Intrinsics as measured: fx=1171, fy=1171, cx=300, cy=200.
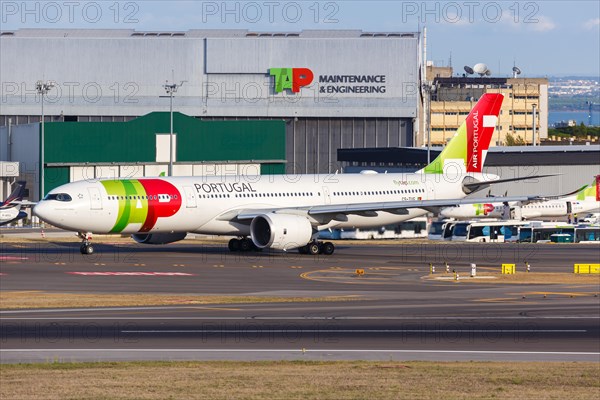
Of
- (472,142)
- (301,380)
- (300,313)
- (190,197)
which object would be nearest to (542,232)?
(472,142)

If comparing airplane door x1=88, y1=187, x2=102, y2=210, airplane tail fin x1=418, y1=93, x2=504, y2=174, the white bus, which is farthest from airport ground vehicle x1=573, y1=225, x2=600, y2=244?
airplane door x1=88, y1=187, x2=102, y2=210

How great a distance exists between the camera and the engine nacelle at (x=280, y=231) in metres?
64.1

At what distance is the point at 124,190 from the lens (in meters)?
63.8

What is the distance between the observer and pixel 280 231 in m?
64.1

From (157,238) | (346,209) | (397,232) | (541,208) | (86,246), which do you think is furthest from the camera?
(541,208)

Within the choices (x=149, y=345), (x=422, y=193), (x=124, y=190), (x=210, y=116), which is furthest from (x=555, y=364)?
(x=210, y=116)

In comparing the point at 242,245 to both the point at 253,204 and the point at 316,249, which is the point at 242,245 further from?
the point at 316,249

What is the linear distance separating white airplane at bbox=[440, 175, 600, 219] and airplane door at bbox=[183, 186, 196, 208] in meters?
41.1

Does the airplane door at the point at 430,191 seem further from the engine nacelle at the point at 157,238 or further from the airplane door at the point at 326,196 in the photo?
the engine nacelle at the point at 157,238

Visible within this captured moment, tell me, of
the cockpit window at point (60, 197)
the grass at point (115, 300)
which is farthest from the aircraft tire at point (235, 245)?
the grass at point (115, 300)

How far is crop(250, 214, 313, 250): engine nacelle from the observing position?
210 ft

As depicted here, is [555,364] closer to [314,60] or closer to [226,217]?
[226,217]

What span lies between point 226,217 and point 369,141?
81641 millimetres

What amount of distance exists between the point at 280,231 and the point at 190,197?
5.50 metres
